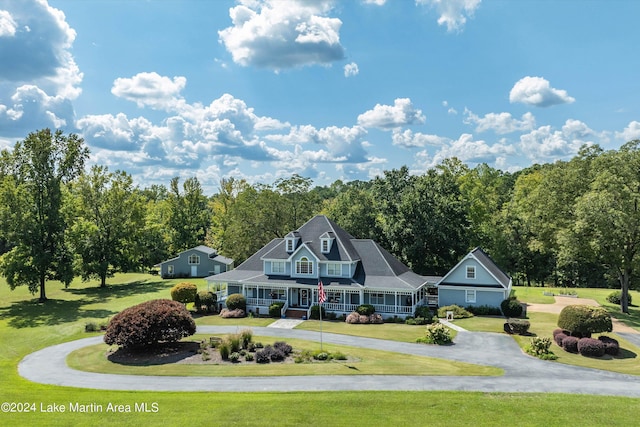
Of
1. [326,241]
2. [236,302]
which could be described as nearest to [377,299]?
[326,241]

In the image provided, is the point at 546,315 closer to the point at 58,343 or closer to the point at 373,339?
the point at 373,339

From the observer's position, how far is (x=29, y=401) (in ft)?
67.5

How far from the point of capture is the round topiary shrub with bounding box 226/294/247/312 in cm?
4353

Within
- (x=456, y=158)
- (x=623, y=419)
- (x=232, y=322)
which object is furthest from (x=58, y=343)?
(x=456, y=158)

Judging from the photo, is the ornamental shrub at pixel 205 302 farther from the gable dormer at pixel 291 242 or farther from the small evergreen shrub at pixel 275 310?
the gable dormer at pixel 291 242

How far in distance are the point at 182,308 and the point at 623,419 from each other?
25952mm

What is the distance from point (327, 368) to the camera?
25.6m

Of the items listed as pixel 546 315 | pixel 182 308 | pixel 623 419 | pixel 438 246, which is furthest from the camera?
pixel 438 246

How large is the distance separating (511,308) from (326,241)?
58.8ft

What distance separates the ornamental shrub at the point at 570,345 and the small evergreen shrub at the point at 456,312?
1184 cm

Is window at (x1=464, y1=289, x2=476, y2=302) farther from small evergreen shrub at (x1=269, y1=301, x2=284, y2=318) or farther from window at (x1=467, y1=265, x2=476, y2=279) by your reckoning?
small evergreen shrub at (x1=269, y1=301, x2=284, y2=318)

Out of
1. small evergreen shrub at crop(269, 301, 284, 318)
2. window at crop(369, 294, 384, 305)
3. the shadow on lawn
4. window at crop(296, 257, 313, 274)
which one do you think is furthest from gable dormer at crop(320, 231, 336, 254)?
the shadow on lawn

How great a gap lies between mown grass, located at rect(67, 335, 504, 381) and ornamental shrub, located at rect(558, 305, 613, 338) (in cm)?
852

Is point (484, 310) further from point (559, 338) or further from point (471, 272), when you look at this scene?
point (559, 338)
